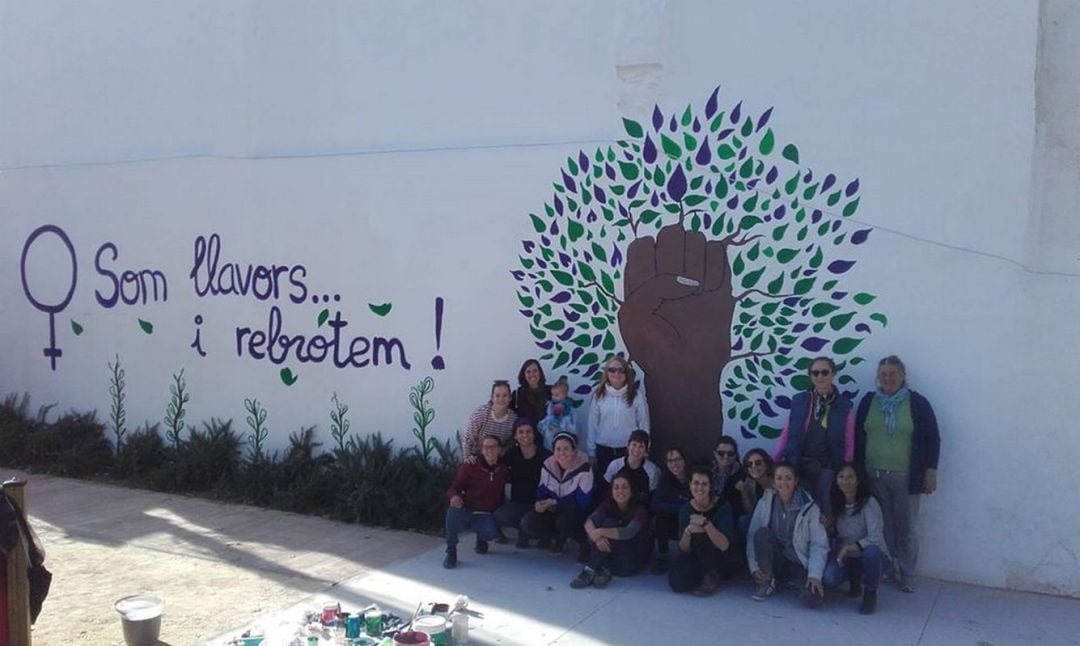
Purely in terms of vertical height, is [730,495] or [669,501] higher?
[730,495]

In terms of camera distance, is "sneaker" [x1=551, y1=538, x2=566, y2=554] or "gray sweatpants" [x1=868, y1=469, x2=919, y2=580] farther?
"sneaker" [x1=551, y1=538, x2=566, y2=554]

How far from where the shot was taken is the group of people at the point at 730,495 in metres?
7.33

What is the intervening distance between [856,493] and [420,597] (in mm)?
3152

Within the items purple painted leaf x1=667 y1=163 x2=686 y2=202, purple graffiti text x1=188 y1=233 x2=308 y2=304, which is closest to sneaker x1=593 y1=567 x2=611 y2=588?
purple painted leaf x1=667 y1=163 x2=686 y2=202

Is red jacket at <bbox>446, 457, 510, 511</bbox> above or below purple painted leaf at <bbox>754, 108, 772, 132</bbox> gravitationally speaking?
below

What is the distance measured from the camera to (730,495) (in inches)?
306

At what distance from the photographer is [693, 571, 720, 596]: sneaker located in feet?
24.3

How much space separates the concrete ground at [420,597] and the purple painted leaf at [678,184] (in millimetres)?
3128

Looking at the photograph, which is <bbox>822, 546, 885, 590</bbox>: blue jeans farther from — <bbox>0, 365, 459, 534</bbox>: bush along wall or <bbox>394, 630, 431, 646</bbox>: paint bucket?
<bbox>0, 365, 459, 534</bbox>: bush along wall

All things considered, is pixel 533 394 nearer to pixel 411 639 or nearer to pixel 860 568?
pixel 860 568

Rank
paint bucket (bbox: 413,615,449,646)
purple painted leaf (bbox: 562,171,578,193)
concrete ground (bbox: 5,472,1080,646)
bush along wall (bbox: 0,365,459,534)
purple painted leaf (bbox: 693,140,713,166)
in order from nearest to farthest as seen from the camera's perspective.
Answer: paint bucket (bbox: 413,615,449,646) < concrete ground (bbox: 5,472,1080,646) < purple painted leaf (bbox: 693,140,713,166) < purple painted leaf (bbox: 562,171,578,193) < bush along wall (bbox: 0,365,459,534)

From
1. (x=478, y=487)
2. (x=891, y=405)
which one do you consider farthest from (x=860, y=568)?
(x=478, y=487)

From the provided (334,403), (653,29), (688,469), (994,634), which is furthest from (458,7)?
(994,634)

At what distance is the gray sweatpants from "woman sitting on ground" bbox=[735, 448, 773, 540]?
819 millimetres
